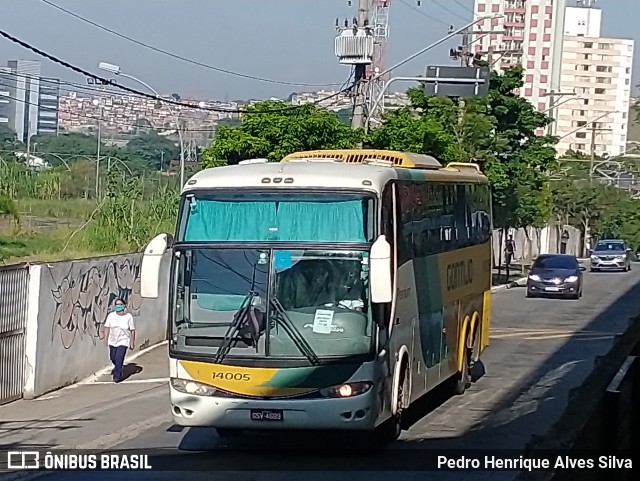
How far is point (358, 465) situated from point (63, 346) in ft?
28.7

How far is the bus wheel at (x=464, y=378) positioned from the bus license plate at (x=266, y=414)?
621cm

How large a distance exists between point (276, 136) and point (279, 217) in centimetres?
1803

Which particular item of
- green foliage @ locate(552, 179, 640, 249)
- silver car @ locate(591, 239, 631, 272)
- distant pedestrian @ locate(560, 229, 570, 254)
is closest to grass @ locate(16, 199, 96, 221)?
silver car @ locate(591, 239, 631, 272)

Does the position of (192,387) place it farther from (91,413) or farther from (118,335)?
(118,335)

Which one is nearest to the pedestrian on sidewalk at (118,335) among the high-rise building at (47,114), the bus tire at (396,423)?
the bus tire at (396,423)

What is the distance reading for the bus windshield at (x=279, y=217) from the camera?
12391mm

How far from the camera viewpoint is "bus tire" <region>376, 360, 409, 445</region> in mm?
13055

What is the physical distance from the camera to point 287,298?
12.1 metres

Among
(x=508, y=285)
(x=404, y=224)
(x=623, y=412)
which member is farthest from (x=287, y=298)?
(x=508, y=285)

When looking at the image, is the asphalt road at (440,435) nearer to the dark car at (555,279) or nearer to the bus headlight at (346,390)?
the bus headlight at (346,390)

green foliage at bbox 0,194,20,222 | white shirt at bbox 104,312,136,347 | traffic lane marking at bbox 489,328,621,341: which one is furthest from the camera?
green foliage at bbox 0,194,20,222

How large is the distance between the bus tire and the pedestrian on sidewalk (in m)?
7.63

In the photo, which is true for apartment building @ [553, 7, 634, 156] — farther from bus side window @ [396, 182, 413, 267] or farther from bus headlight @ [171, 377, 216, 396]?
bus headlight @ [171, 377, 216, 396]

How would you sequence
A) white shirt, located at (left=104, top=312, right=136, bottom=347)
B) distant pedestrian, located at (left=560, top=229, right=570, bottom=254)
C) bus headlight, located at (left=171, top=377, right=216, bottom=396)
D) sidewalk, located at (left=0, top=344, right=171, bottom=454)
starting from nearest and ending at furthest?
bus headlight, located at (left=171, top=377, right=216, bottom=396), sidewalk, located at (left=0, top=344, right=171, bottom=454), white shirt, located at (left=104, top=312, right=136, bottom=347), distant pedestrian, located at (left=560, top=229, right=570, bottom=254)
